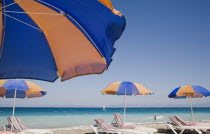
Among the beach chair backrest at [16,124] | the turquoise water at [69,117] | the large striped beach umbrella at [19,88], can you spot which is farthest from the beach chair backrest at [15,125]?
Answer: the turquoise water at [69,117]

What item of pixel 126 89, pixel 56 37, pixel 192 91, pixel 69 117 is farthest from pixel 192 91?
pixel 69 117

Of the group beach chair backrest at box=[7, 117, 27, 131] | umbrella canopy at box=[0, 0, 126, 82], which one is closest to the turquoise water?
beach chair backrest at box=[7, 117, 27, 131]

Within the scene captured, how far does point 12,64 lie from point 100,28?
1849mm

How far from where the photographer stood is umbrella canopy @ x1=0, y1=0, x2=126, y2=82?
8.27 feet

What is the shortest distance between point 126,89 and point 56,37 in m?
5.98

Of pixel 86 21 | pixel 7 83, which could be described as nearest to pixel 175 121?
pixel 7 83

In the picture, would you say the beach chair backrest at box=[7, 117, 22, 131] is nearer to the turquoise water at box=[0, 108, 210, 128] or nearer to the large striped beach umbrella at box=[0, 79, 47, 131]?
the large striped beach umbrella at box=[0, 79, 47, 131]

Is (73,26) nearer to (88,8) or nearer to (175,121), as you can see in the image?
(88,8)

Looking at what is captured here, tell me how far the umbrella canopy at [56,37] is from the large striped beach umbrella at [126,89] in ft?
18.0

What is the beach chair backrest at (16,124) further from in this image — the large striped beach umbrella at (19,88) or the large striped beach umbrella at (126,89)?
the large striped beach umbrella at (126,89)

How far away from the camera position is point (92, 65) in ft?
10.4

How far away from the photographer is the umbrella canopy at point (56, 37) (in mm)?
2521

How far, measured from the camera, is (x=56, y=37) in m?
3.36

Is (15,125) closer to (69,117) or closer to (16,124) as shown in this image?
(16,124)
